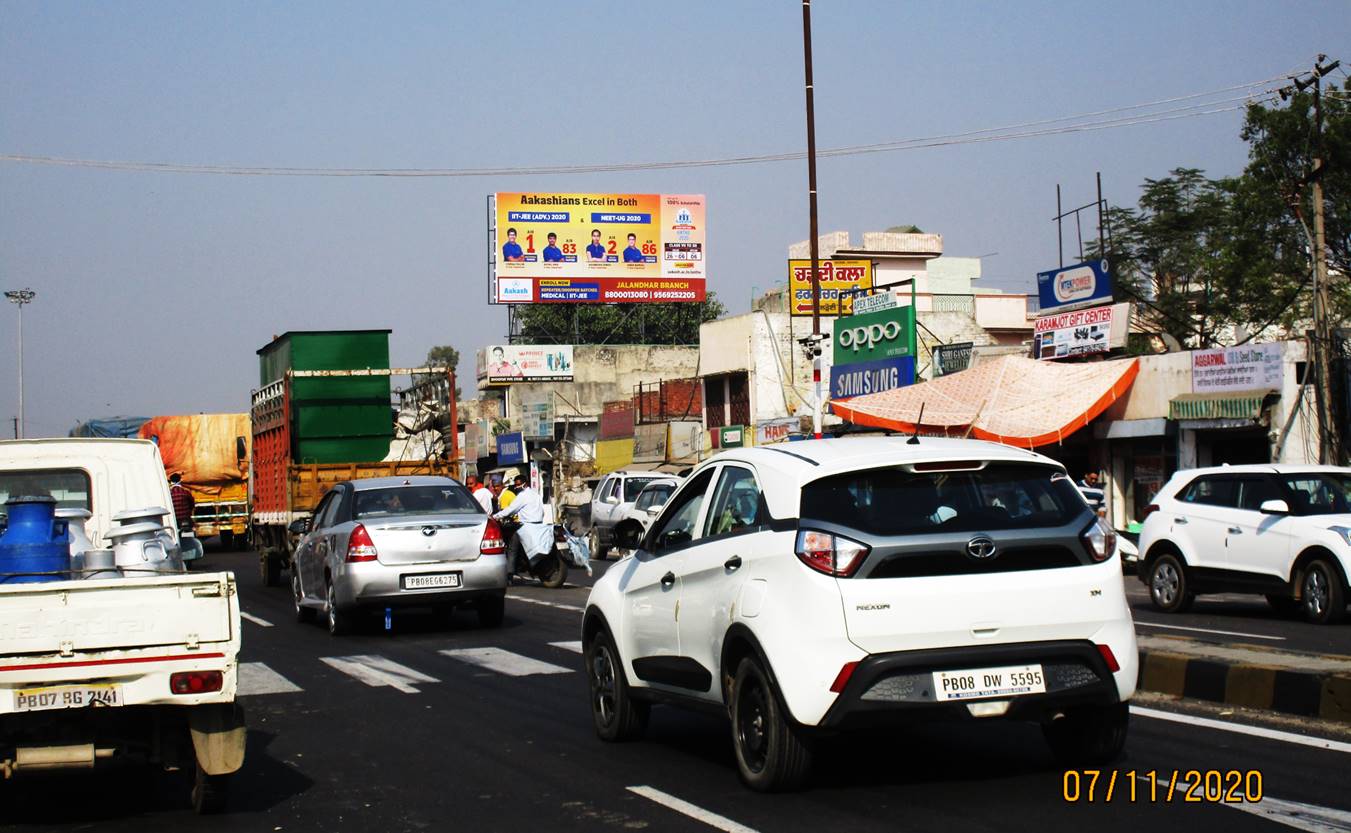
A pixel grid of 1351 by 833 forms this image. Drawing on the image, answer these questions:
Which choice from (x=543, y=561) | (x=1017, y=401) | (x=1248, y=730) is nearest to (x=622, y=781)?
(x=1248, y=730)

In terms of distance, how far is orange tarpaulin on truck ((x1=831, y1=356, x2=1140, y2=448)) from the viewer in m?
28.8

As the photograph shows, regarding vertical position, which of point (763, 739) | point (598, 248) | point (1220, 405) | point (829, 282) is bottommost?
point (763, 739)

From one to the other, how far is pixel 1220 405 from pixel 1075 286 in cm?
677

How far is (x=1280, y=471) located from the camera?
15828 mm

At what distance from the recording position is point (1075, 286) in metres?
33.3

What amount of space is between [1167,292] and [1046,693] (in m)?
45.4

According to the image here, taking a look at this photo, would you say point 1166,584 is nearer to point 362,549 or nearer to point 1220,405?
point 362,549

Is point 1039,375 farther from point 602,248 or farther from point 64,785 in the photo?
point 602,248

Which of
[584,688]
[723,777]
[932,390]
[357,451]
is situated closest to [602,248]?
[932,390]

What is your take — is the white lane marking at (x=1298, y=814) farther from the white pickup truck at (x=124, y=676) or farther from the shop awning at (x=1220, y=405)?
the shop awning at (x=1220, y=405)

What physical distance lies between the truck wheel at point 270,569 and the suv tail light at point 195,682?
18.5 m

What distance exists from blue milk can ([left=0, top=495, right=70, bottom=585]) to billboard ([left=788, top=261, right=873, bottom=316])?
3980 cm

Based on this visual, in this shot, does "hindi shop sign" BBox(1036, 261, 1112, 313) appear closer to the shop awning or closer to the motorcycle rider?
the shop awning

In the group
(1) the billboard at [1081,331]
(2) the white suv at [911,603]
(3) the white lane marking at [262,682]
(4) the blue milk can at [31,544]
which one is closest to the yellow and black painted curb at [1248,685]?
(2) the white suv at [911,603]
